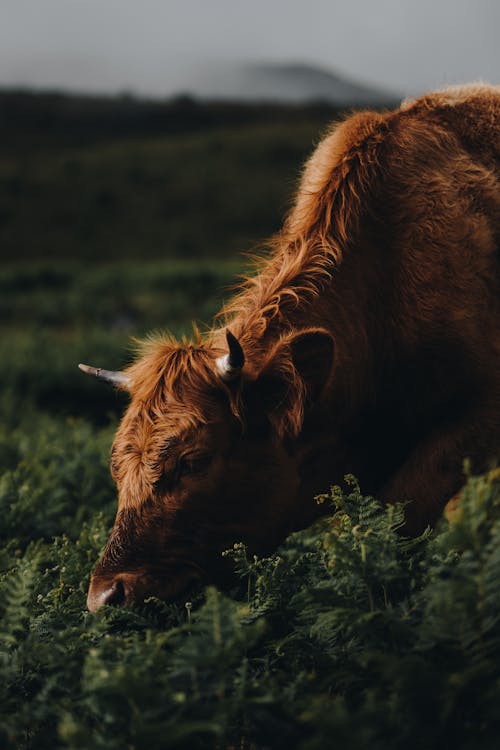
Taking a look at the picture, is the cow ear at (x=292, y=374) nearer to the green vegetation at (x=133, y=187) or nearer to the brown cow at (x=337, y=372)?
the brown cow at (x=337, y=372)

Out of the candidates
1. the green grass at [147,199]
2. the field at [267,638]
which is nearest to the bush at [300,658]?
the field at [267,638]

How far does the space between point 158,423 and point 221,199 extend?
43.1 metres

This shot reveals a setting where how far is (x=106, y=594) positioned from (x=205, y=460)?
0.77 metres

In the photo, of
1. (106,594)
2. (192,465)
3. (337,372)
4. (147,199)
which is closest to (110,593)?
(106,594)

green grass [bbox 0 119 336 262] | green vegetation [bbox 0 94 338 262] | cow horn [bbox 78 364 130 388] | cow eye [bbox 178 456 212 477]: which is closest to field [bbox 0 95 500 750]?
cow eye [bbox 178 456 212 477]

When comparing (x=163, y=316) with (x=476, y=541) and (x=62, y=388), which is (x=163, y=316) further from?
(x=476, y=541)

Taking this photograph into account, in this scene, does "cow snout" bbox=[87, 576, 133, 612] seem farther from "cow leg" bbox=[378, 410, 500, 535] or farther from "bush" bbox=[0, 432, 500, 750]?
"cow leg" bbox=[378, 410, 500, 535]

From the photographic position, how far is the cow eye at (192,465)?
3.79 meters

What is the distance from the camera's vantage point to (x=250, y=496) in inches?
156

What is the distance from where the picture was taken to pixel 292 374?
398 cm

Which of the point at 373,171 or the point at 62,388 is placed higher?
the point at 373,171

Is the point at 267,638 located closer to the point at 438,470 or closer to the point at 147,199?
the point at 438,470

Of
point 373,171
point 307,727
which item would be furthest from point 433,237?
point 307,727

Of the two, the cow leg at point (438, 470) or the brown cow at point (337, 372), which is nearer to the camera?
the brown cow at point (337, 372)
